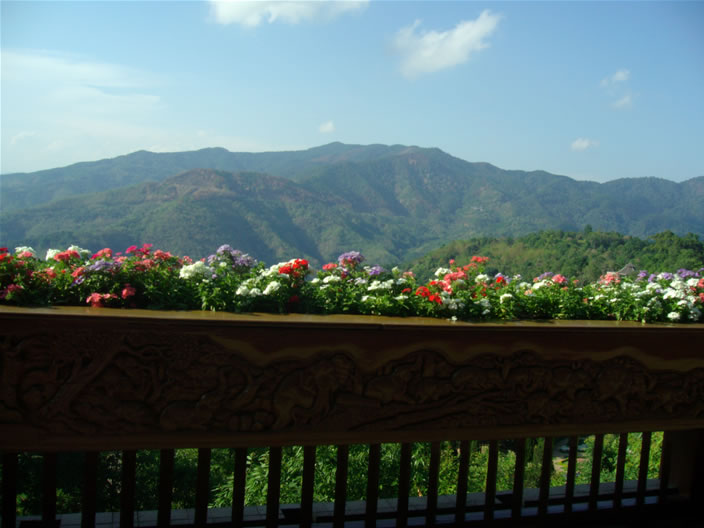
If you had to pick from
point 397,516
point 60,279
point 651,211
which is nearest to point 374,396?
point 397,516

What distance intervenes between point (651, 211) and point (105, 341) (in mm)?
48511

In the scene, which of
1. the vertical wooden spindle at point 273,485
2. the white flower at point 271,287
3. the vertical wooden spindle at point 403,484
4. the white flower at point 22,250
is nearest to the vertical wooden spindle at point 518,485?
the vertical wooden spindle at point 403,484

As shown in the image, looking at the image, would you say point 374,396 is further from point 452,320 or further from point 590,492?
point 590,492

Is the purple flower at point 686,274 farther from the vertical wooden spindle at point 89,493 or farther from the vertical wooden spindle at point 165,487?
the vertical wooden spindle at point 89,493

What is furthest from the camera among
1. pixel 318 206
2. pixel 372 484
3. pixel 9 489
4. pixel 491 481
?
pixel 318 206

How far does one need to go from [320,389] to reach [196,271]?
0.82 m

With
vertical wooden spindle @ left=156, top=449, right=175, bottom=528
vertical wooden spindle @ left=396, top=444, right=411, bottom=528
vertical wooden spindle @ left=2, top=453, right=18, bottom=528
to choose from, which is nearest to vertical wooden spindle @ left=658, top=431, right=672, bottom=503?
vertical wooden spindle @ left=396, top=444, right=411, bottom=528

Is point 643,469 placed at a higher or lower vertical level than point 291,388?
lower

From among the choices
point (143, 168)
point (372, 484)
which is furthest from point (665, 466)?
point (143, 168)

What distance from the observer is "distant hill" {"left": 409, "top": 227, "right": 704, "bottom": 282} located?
23.0 feet

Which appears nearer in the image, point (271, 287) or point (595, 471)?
point (271, 287)

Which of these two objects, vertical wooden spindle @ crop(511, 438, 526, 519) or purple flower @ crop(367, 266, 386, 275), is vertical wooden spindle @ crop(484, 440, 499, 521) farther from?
purple flower @ crop(367, 266, 386, 275)

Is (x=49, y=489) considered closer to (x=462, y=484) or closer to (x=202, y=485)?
(x=202, y=485)

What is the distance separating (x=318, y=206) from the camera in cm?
4869
